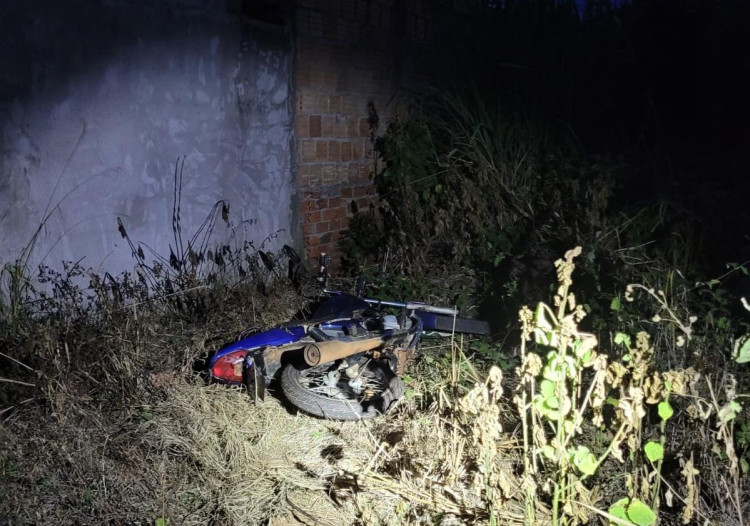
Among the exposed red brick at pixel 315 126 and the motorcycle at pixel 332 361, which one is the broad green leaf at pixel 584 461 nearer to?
the motorcycle at pixel 332 361

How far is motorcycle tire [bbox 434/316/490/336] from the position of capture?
336 cm

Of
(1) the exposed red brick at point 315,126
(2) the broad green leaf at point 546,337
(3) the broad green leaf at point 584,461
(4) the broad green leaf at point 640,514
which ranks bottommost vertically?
(4) the broad green leaf at point 640,514

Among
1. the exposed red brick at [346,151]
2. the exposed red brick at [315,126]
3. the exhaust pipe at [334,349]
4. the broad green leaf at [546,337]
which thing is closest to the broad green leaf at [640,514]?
the broad green leaf at [546,337]

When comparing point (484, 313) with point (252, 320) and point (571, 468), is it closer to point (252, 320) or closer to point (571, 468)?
Result: point (252, 320)

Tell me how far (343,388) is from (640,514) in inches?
60.4

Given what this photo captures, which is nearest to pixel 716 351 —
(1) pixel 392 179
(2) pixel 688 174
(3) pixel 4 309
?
(2) pixel 688 174

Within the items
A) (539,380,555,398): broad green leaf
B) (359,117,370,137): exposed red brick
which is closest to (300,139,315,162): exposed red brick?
(359,117,370,137): exposed red brick

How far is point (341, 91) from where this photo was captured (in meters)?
4.48

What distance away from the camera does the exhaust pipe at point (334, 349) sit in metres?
2.71

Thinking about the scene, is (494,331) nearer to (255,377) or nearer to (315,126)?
(255,377)

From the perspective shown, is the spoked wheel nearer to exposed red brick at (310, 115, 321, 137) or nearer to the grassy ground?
the grassy ground

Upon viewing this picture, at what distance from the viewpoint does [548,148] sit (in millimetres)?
4875

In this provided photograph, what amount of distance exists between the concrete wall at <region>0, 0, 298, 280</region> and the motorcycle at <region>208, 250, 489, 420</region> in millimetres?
940


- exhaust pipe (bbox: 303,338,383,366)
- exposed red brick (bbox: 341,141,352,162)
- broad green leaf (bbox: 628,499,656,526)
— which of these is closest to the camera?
broad green leaf (bbox: 628,499,656,526)
